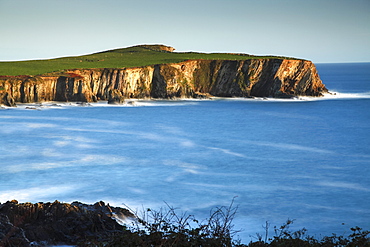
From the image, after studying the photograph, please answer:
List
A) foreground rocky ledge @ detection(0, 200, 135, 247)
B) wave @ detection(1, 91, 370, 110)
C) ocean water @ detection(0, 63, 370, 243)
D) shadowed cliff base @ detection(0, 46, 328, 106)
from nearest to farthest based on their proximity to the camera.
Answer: foreground rocky ledge @ detection(0, 200, 135, 247)
ocean water @ detection(0, 63, 370, 243)
wave @ detection(1, 91, 370, 110)
shadowed cliff base @ detection(0, 46, 328, 106)

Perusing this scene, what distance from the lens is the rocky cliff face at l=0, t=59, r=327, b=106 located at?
7138 centimetres

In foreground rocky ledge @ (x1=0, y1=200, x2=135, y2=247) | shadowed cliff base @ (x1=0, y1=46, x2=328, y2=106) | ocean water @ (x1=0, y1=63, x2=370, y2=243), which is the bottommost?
ocean water @ (x1=0, y1=63, x2=370, y2=243)

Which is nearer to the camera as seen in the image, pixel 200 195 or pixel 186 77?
pixel 200 195

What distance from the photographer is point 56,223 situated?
14531 mm

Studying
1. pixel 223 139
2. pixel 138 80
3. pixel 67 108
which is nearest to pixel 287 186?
pixel 223 139

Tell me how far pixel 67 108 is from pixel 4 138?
2355 cm

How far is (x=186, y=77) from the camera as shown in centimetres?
8469

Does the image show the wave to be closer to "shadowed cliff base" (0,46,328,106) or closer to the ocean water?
the ocean water

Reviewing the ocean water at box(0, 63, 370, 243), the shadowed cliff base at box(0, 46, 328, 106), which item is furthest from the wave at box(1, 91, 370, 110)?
the shadowed cliff base at box(0, 46, 328, 106)

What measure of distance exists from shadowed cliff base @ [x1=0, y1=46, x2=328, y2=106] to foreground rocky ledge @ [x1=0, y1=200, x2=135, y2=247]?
5582cm

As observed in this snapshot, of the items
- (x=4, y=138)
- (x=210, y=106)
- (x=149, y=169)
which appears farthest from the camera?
(x=210, y=106)

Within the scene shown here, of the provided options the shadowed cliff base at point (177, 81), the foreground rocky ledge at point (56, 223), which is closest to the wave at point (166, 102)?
the shadowed cliff base at point (177, 81)

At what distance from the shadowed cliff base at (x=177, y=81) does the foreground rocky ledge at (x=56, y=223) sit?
55823 mm

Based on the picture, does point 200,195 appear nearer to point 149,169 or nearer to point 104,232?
point 149,169
